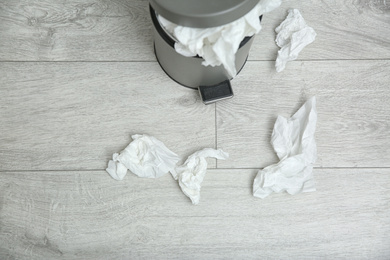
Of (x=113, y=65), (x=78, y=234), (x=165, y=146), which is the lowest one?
(x=78, y=234)

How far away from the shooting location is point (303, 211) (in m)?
0.85

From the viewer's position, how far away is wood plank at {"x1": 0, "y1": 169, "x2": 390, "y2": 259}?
0.82m

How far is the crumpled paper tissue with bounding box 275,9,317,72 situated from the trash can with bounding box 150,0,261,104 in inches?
3.8

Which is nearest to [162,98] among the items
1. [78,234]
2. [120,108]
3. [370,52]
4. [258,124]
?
[120,108]

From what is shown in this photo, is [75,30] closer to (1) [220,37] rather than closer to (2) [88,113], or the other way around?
(2) [88,113]

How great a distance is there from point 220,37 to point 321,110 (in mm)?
387

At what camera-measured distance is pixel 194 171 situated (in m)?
0.84

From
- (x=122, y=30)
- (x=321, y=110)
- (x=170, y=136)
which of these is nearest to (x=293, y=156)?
(x=321, y=110)

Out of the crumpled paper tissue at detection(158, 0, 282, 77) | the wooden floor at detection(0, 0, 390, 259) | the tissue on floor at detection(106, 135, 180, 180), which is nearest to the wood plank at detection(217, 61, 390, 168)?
the wooden floor at detection(0, 0, 390, 259)

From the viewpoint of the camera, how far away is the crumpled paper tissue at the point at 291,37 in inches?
35.1

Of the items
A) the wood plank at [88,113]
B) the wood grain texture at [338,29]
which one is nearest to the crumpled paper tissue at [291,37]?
the wood grain texture at [338,29]

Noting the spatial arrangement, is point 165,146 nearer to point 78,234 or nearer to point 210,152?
point 210,152

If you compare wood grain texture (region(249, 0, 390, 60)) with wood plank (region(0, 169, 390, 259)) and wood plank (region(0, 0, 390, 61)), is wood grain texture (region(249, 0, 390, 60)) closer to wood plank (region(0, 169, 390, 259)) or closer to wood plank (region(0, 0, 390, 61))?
wood plank (region(0, 0, 390, 61))

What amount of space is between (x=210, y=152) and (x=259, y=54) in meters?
0.28
